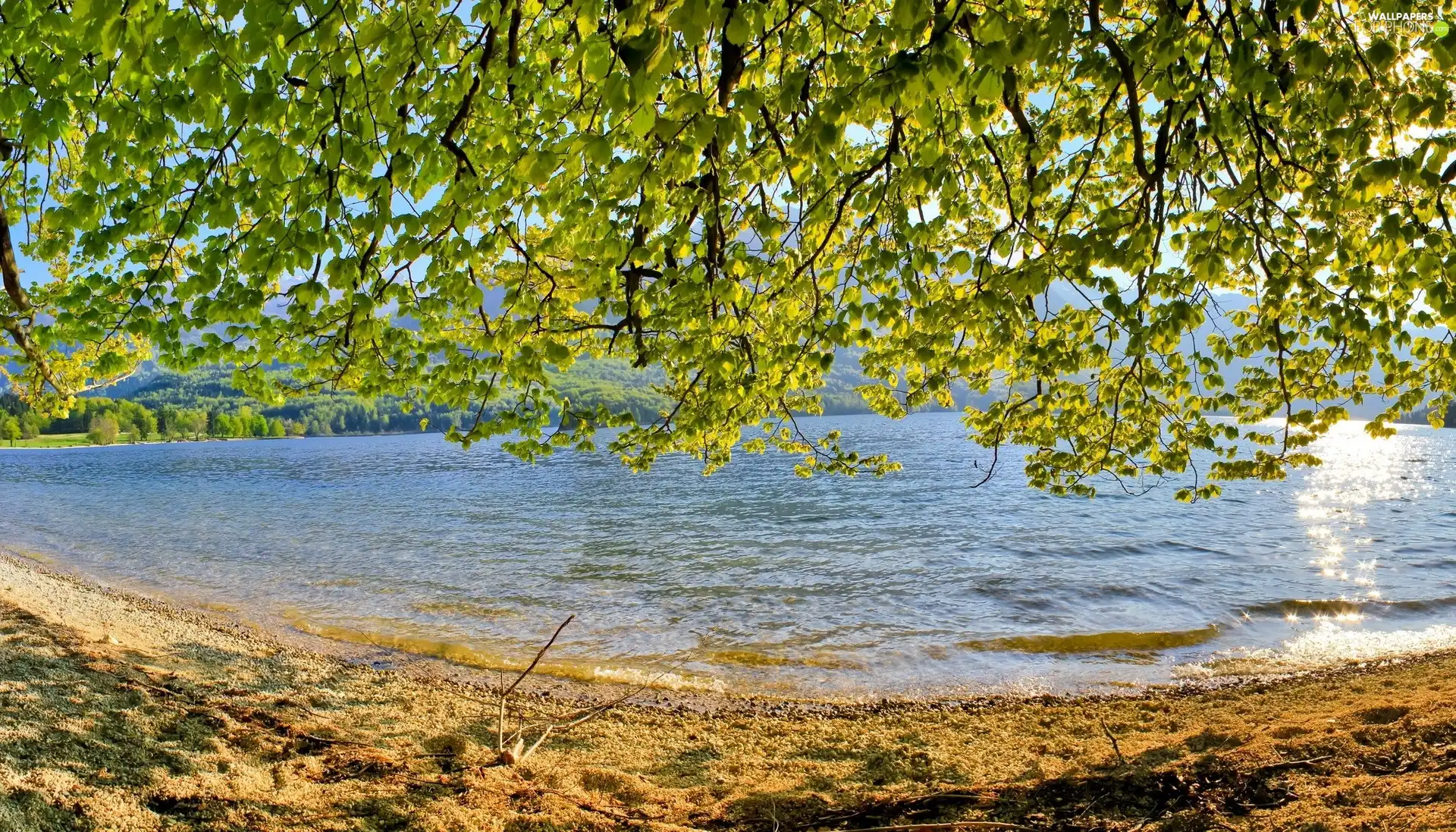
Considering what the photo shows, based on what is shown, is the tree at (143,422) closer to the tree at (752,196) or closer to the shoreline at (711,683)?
the shoreline at (711,683)

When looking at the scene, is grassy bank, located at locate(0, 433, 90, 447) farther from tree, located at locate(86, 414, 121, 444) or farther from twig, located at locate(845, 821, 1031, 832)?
twig, located at locate(845, 821, 1031, 832)

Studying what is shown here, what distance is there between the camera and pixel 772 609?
18031 millimetres

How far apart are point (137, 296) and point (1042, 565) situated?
23273 millimetres

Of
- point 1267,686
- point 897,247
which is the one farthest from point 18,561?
point 1267,686

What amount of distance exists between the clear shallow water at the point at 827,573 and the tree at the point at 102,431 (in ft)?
504

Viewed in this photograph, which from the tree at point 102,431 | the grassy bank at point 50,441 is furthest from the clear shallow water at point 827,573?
the grassy bank at point 50,441

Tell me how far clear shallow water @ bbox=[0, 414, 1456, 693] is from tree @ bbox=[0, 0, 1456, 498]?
5971 mm

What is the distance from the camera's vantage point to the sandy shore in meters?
5.49

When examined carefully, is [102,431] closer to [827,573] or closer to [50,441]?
[50,441]

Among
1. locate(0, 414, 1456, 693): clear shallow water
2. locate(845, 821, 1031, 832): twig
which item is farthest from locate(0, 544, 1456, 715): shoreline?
locate(845, 821, 1031, 832): twig

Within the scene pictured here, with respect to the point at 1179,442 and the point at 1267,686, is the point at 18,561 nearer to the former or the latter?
the point at 1179,442

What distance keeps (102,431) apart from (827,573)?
8207 inches

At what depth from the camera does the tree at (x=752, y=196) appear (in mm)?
3736

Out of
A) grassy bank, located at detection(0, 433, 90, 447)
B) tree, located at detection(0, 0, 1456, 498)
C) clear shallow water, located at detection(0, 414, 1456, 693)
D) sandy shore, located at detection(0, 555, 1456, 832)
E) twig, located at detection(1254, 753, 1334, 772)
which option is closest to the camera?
tree, located at detection(0, 0, 1456, 498)
